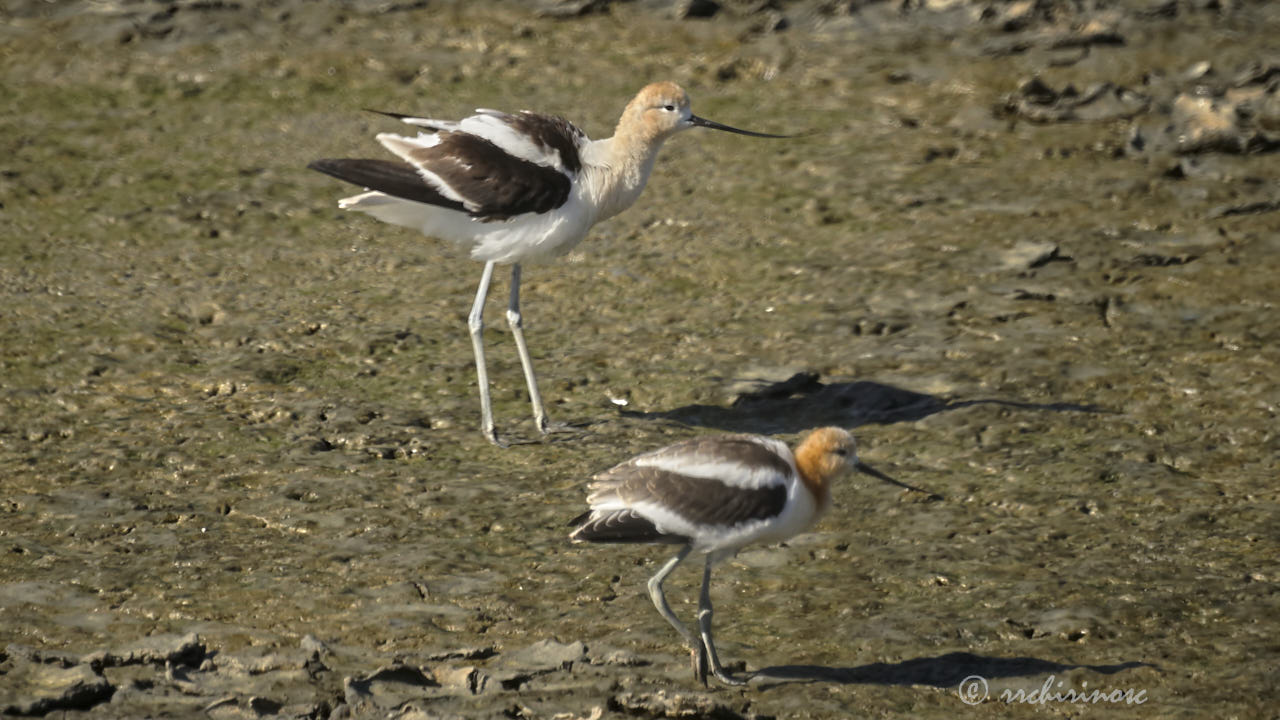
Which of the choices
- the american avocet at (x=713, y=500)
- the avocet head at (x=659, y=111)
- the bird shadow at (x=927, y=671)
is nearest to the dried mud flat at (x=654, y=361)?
the bird shadow at (x=927, y=671)

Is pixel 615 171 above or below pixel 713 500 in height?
above

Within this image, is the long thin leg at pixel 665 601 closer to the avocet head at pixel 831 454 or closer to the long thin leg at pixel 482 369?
the avocet head at pixel 831 454

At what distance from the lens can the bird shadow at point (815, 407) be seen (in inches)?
261

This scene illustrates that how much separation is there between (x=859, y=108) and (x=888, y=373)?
395 centimetres

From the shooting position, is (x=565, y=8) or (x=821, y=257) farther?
(x=565, y=8)

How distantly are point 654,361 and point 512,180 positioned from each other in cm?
123

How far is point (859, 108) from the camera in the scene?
10.5 meters

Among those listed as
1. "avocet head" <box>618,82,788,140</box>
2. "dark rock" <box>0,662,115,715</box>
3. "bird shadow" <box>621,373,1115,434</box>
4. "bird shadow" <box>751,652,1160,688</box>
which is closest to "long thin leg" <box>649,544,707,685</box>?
"bird shadow" <box>751,652,1160,688</box>

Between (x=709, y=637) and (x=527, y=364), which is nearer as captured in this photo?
(x=709, y=637)

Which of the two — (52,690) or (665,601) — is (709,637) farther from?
(52,690)

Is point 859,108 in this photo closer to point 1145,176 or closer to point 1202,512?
point 1145,176

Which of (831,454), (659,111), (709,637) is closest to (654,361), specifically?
(659,111)

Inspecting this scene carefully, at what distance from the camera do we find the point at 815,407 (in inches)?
267

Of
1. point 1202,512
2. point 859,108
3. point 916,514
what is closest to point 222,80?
point 859,108
